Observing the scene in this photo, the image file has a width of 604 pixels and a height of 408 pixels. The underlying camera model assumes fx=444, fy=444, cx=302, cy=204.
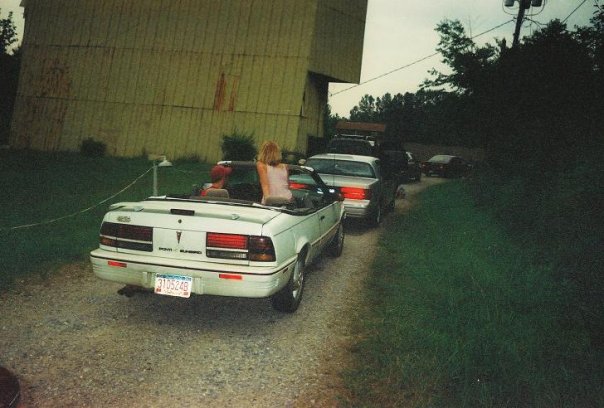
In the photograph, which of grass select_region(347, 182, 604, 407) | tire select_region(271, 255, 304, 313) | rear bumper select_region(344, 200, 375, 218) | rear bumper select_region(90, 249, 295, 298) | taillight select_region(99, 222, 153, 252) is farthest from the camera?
rear bumper select_region(344, 200, 375, 218)

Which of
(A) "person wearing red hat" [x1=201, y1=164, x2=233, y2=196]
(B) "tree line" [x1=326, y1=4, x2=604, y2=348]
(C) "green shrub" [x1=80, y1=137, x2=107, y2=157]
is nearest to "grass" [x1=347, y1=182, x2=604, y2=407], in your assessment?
(B) "tree line" [x1=326, y1=4, x2=604, y2=348]

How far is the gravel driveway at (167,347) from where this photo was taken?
321cm

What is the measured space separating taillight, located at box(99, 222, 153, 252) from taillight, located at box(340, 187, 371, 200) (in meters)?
5.43

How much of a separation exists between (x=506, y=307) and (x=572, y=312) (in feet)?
2.12

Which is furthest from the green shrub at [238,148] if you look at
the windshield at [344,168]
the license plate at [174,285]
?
the license plate at [174,285]

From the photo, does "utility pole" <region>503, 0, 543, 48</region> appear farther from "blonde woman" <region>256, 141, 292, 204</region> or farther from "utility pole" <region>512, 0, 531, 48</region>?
"blonde woman" <region>256, 141, 292, 204</region>

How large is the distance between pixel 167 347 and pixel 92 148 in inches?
770

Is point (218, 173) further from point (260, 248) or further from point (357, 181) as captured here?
point (357, 181)

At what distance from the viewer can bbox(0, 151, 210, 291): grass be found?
21.2ft

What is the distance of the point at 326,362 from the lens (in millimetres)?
3816

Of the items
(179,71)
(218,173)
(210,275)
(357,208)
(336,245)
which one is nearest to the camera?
(210,275)

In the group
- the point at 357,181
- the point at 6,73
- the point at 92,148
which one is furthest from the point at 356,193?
the point at 6,73

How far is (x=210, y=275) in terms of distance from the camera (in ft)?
12.8

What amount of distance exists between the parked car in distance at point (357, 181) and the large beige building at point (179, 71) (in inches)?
385
